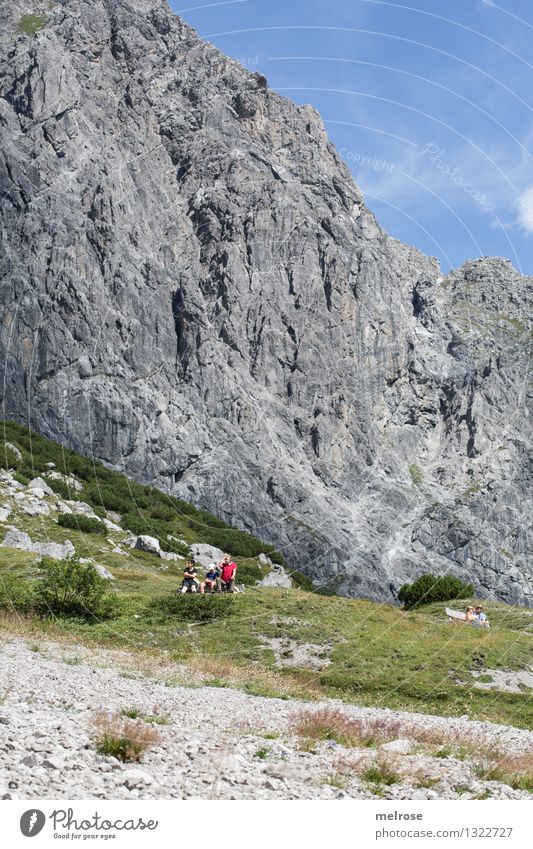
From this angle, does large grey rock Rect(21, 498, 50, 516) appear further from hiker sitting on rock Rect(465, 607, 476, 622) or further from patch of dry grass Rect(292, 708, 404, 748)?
patch of dry grass Rect(292, 708, 404, 748)

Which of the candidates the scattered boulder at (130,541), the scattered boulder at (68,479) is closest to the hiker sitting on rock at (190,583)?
the scattered boulder at (130,541)

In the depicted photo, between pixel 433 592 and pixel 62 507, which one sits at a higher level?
pixel 62 507

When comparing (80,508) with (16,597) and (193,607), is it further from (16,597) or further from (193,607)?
(193,607)

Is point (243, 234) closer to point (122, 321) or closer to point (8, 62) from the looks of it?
point (122, 321)

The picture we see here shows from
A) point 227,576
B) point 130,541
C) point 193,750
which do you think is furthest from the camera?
point 130,541

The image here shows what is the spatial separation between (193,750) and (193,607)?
21.7 m

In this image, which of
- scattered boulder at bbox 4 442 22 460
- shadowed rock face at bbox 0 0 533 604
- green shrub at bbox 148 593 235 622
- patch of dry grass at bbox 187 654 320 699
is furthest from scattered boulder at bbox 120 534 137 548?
shadowed rock face at bbox 0 0 533 604

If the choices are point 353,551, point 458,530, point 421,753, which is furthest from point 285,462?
point 421,753

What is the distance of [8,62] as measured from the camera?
196 m

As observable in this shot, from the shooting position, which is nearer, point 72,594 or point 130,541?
point 72,594

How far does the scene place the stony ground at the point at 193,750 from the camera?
9.66m

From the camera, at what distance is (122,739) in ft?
35.9

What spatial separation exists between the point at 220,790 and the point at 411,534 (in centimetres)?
17579

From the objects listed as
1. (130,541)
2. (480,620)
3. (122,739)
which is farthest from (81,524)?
(122,739)
